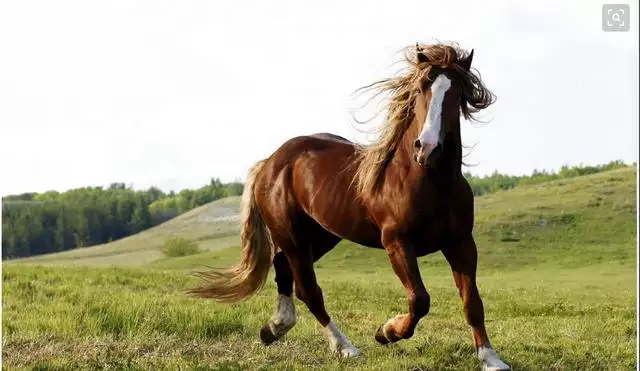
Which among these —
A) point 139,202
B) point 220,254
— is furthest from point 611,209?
point 139,202

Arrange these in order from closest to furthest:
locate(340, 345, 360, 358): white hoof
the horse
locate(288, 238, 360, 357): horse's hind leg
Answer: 1. the horse
2. locate(340, 345, 360, 358): white hoof
3. locate(288, 238, 360, 357): horse's hind leg

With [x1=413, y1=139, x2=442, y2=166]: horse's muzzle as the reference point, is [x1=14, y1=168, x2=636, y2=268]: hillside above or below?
below

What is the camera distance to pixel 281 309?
712 centimetres

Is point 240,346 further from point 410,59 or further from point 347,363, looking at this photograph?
A: point 410,59

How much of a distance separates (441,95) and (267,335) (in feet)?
10.3

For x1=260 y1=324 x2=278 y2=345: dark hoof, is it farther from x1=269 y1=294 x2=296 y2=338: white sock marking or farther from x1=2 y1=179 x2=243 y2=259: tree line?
x1=2 y1=179 x2=243 y2=259: tree line

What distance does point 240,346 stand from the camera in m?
A: 6.96

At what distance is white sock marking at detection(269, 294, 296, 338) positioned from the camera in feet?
23.0

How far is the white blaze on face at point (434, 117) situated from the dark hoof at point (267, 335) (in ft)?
9.46

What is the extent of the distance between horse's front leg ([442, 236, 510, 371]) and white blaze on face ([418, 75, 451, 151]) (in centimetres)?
104

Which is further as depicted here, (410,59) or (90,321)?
(90,321)

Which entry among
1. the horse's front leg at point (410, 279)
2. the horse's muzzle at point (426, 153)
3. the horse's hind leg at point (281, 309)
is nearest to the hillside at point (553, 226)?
the horse's hind leg at point (281, 309)

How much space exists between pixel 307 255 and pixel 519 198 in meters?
48.9

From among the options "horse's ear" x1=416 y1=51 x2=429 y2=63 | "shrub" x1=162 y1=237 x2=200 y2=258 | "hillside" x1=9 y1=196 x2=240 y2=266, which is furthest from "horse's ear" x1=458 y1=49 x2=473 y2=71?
"hillside" x1=9 y1=196 x2=240 y2=266
